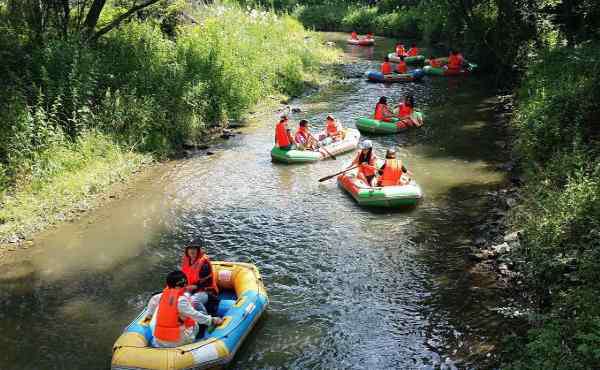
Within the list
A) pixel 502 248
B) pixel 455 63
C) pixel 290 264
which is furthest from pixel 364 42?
pixel 290 264

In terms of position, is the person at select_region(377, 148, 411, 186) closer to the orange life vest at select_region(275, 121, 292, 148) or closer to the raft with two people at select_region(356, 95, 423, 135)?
the orange life vest at select_region(275, 121, 292, 148)

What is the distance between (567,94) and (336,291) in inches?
249

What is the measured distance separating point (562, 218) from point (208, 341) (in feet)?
15.7

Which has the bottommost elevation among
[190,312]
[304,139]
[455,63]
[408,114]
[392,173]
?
[190,312]

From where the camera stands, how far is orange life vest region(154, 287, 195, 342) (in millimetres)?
6039

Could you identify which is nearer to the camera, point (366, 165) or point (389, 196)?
point (389, 196)

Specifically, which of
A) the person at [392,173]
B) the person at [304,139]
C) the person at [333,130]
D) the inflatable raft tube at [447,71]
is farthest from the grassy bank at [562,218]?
the inflatable raft tube at [447,71]

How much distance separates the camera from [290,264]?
8648 mm

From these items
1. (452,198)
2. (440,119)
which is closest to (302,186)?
(452,198)

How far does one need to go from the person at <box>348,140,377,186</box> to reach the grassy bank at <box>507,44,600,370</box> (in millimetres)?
2917

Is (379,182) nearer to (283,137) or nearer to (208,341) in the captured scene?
(283,137)

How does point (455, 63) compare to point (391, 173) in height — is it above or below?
above

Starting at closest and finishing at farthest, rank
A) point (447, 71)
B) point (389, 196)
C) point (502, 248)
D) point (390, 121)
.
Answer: point (502, 248)
point (389, 196)
point (390, 121)
point (447, 71)

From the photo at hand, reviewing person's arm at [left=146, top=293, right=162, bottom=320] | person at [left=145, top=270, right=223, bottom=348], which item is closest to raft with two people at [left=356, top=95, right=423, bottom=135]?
person's arm at [left=146, top=293, right=162, bottom=320]
